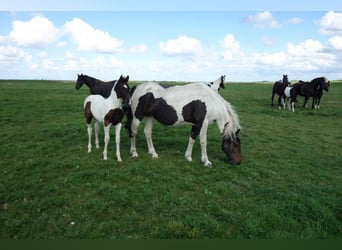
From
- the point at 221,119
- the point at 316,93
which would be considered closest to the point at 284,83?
the point at 316,93

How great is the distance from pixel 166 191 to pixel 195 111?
9.47 feet

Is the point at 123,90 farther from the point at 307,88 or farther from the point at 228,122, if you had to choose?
the point at 307,88

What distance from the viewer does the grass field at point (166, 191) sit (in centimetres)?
502

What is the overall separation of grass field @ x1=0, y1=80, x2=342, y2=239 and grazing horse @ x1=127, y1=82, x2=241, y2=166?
77 centimetres

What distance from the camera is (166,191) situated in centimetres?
639

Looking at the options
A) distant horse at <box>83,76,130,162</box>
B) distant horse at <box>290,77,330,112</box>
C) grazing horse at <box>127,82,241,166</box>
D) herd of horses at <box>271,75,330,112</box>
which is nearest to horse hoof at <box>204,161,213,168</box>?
grazing horse at <box>127,82,241,166</box>

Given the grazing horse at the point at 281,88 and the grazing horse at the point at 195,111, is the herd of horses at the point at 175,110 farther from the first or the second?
the grazing horse at the point at 281,88

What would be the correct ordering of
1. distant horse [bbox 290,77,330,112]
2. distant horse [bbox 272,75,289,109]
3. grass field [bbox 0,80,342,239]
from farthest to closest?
1. distant horse [bbox 272,75,289,109]
2. distant horse [bbox 290,77,330,112]
3. grass field [bbox 0,80,342,239]

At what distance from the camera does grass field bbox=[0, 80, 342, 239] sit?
5.02 metres

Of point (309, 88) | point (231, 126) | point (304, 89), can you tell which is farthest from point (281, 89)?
point (231, 126)

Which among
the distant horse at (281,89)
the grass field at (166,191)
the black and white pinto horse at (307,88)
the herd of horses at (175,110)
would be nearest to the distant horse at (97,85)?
the grass field at (166,191)

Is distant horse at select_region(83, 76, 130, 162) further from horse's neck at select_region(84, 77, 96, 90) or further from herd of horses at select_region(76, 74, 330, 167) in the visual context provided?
horse's neck at select_region(84, 77, 96, 90)

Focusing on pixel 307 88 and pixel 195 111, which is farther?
pixel 307 88

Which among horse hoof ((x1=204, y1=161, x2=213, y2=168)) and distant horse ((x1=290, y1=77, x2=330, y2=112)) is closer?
horse hoof ((x1=204, y1=161, x2=213, y2=168))
